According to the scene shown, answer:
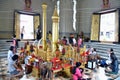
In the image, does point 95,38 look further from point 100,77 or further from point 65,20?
point 100,77

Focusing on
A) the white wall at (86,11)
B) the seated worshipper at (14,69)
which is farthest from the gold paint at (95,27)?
the seated worshipper at (14,69)

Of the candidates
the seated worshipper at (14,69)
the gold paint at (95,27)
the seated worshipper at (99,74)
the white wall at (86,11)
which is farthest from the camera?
the white wall at (86,11)

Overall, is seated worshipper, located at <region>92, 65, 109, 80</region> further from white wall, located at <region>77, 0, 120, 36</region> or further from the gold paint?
white wall, located at <region>77, 0, 120, 36</region>

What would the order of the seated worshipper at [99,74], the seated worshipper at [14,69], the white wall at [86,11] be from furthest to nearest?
the white wall at [86,11]
the seated worshipper at [99,74]
the seated worshipper at [14,69]

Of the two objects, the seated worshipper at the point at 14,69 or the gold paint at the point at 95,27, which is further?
the gold paint at the point at 95,27

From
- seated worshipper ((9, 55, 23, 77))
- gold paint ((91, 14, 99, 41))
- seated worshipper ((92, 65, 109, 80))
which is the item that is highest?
gold paint ((91, 14, 99, 41))

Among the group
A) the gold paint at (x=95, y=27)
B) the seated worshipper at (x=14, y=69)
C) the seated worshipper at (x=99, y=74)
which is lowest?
the seated worshipper at (x=99, y=74)

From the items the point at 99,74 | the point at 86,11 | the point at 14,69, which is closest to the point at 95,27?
the point at 86,11

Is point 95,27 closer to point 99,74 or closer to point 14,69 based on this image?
point 99,74

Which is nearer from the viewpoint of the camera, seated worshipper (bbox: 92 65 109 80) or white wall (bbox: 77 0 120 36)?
seated worshipper (bbox: 92 65 109 80)

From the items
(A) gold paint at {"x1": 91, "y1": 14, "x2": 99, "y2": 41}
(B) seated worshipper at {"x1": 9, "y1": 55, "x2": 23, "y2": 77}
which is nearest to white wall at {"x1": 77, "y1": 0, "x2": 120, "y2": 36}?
(A) gold paint at {"x1": 91, "y1": 14, "x2": 99, "y2": 41}

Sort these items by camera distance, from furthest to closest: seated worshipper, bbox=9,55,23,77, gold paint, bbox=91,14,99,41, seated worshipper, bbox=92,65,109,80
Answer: gold paint, bbox=91,14,99,41
seated worshipper, bbox=92,65,109,80
seated worshipper, bbox=9,55,23,77

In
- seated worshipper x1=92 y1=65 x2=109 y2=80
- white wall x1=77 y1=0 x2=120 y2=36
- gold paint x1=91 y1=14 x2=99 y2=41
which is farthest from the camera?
white wall x1=77 y1=0 x2=120 y2=36

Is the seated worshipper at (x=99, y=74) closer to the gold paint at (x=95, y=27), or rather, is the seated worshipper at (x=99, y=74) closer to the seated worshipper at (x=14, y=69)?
the seated worshipper at (x=14, y=69)
